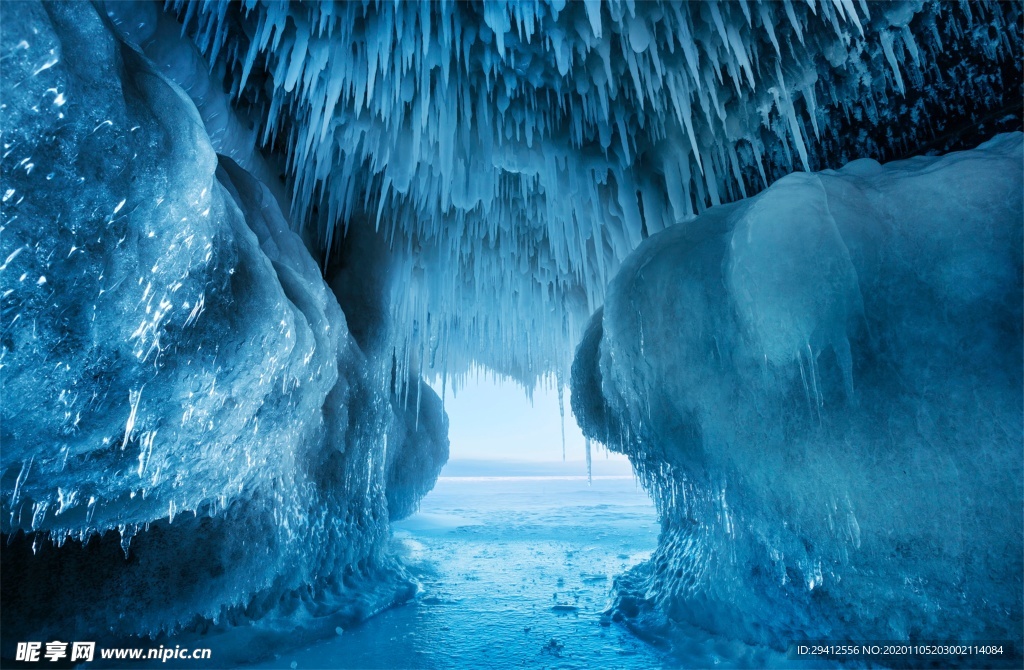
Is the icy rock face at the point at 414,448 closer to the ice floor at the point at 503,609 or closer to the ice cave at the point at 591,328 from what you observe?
the ice floor at the point at 503,609

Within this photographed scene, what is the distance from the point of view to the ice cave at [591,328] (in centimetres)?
253

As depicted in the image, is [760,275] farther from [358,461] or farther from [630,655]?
[358,461]

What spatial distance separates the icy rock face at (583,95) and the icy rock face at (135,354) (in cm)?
108

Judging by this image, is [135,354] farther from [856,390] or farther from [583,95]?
[856,390]

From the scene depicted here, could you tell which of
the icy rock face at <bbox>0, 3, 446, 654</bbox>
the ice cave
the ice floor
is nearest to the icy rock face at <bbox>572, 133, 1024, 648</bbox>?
the ice cave

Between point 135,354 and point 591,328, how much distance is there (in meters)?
4.47

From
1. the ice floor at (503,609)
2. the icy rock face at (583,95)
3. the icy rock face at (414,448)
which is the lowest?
the ice floor at (503,609)

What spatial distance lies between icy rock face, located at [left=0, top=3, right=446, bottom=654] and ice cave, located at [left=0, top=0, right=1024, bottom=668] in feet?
0.06

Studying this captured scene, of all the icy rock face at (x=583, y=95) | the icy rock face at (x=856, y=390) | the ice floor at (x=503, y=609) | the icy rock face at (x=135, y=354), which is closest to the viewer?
the icy rock face at (x=135, y=354)

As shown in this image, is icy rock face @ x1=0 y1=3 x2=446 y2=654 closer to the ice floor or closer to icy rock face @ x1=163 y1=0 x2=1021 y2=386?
icy rock face @ x1=163 y1=0 x2=1021 y2=386

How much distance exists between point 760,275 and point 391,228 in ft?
15.0

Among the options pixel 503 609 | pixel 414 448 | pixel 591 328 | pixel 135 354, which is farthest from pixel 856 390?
pixel 414 448

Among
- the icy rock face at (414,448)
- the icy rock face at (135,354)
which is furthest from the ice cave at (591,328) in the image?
the icy rock face at (414,448)

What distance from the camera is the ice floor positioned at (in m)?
3.86
